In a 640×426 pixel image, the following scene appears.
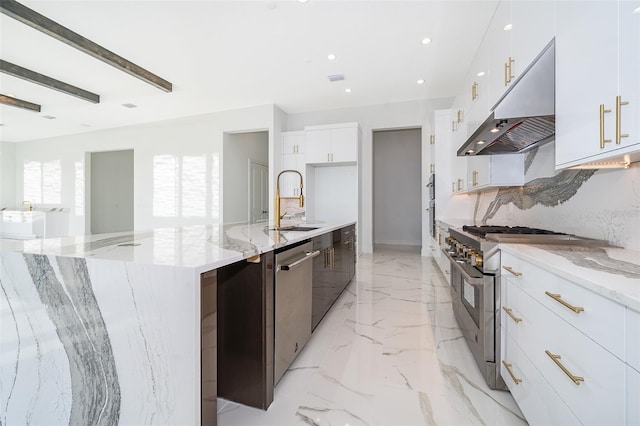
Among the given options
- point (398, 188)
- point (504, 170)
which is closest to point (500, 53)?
point (504, 170)

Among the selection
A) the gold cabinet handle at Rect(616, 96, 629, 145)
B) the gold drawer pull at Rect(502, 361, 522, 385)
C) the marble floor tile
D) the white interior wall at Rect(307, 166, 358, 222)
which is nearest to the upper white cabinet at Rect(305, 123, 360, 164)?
the white interior wall at Rect(307, 166, 358, 222)

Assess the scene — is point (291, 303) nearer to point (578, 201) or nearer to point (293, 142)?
point (578, 201)

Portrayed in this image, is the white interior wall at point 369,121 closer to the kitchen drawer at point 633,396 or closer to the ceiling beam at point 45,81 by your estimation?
the ceiling beam at point 45,81

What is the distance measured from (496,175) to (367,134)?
3561 millimetres

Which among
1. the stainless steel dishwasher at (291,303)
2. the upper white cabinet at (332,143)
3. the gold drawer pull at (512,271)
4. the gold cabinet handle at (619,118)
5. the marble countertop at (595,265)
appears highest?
the upper white cabinet at (332,143)

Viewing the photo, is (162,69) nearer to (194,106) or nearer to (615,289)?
(194,106)

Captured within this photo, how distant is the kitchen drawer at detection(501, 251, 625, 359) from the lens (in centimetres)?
69

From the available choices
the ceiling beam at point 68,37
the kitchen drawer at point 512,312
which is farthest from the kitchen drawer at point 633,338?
the ceiling beam at point 68,37

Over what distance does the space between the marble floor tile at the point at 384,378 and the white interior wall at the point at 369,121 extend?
10.0 feet

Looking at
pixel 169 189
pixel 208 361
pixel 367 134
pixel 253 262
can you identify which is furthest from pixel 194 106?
pixel 208 361

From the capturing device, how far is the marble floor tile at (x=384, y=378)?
130 cm

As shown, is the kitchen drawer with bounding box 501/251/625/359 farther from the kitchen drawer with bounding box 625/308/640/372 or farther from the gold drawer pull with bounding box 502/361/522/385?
the gold drawer pull with bounding box 502/361/522/385

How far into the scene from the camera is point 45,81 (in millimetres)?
4406

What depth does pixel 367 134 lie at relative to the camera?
570cm
